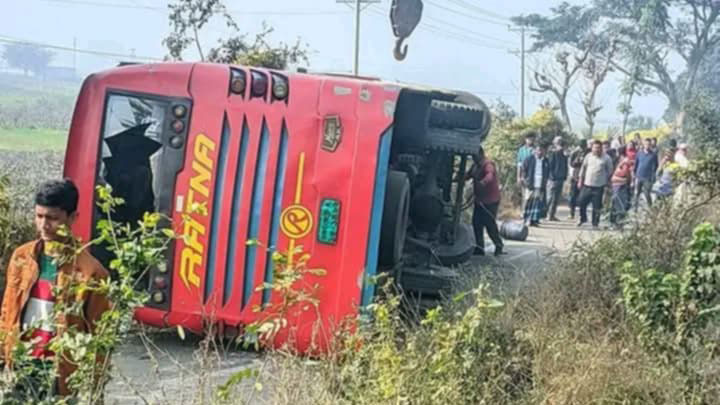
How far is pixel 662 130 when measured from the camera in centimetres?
3550

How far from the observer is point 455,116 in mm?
Answer: 6727

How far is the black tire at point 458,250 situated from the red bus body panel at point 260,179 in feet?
6.42

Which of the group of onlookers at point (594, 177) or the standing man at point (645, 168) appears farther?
the standing man at point (645, 168)

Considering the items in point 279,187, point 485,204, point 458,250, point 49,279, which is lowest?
point 458,250

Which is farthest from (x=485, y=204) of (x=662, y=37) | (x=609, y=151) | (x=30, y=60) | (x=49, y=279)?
(x=662, y=37)

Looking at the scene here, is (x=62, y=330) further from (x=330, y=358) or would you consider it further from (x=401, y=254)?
(x=401, y=254)

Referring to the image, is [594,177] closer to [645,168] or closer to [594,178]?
[594,178]

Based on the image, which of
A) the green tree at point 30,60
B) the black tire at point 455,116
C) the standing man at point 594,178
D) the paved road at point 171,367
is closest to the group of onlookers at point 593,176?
the standing man at point 594,178

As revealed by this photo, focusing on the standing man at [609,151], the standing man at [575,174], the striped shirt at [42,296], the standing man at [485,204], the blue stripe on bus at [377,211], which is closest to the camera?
the striped shirt at [42,296]

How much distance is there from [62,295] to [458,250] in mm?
5137

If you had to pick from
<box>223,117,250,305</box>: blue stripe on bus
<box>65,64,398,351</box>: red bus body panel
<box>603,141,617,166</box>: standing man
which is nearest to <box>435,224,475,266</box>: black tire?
<box>65,64,398,351</box>: red bus body panel

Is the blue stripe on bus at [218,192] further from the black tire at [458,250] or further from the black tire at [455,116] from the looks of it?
the black tire at [458,250]

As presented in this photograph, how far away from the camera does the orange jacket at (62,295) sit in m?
3.14

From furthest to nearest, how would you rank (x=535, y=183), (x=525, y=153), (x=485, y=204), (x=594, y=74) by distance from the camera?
(x=594, y=74)
(x=525, y=153)
(x=535, y=183)
(x=485, y=204)
